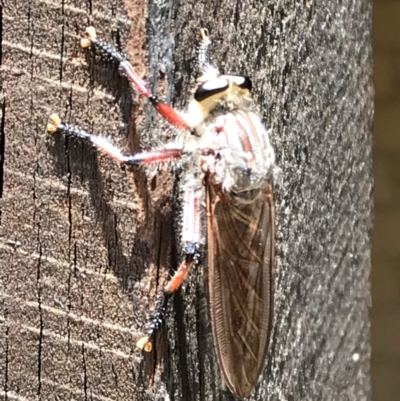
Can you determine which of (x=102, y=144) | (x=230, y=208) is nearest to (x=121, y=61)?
(x=102, y=144)

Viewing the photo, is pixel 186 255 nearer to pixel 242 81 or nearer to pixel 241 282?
pixel 241 282

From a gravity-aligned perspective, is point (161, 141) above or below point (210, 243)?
above

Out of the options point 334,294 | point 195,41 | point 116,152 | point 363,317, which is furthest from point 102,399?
point 363,317

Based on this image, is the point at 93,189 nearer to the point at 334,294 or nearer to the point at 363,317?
the point at 334,294

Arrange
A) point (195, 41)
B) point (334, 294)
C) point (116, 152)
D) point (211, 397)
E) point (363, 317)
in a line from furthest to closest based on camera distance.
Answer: point (363, 317)
point (334, 294)
point (211, 397)
point (195, 41)
point (116, 152)

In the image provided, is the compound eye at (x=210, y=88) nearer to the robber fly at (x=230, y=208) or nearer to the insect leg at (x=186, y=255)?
the robber fly at (x=230, y=208)

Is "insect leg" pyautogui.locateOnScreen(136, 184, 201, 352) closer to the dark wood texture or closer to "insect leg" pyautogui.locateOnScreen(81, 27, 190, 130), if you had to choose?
the dark wood texture
